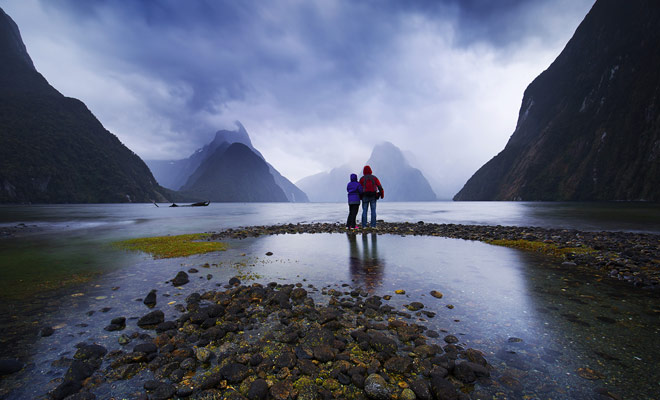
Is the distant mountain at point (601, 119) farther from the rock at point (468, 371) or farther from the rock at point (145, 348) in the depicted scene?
the rock at point (145, 348)

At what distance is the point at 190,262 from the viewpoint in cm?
1170

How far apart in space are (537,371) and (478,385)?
1.05m

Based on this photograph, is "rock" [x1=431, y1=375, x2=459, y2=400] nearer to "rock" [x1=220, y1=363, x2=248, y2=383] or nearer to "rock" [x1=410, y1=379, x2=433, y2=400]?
"rock" [x1=410, y1=379, x2=433, y2=400]

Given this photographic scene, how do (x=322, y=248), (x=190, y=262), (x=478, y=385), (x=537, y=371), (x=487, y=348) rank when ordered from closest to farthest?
(x=478, y=385) → (x=537, y=371) → (x=487, y=348) → (x=190, y=262) → (x=322, y=248)

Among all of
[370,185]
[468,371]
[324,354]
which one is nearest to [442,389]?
[468,371]

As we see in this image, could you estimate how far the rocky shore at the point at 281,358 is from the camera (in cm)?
354

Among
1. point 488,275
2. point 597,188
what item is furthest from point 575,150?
point 488,275

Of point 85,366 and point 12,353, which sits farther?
point 12,353

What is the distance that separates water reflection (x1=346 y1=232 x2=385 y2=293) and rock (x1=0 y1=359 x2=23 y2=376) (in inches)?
275

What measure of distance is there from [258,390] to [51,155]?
221 meters

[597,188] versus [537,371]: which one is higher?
[597,188]

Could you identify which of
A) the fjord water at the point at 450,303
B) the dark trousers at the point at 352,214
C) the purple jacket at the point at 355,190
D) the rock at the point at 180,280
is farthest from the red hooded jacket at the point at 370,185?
the rock at the point at 180,280

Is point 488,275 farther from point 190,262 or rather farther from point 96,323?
point 190,262

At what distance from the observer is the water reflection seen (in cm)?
848
